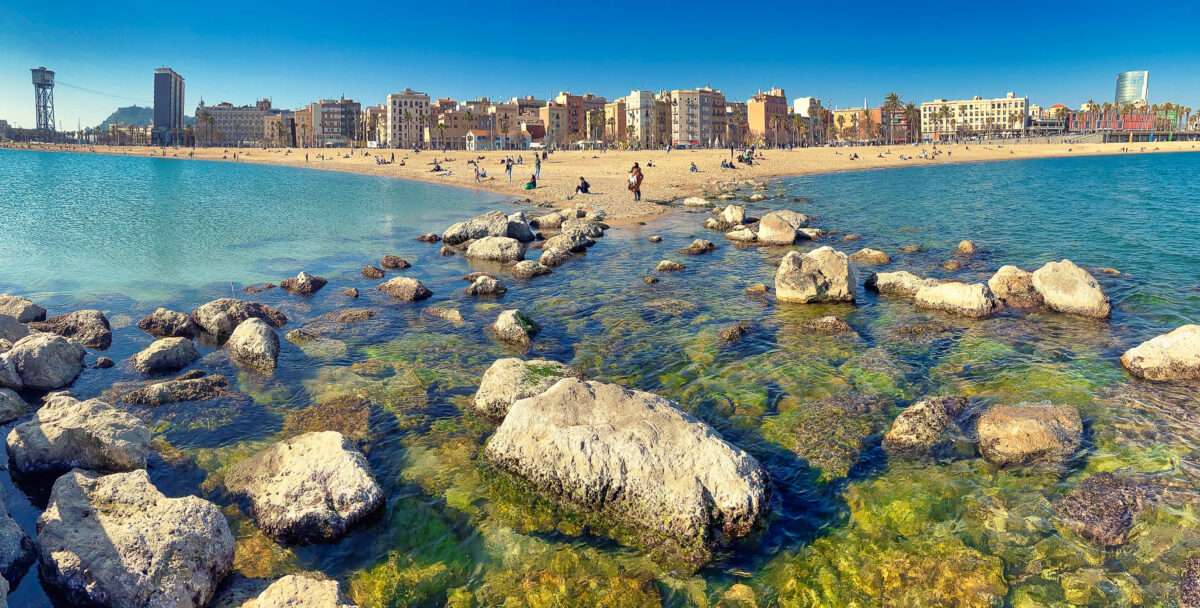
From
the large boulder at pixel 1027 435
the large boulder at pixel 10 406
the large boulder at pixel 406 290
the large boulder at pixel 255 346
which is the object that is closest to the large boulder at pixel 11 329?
the large boulder at pixel 10 406

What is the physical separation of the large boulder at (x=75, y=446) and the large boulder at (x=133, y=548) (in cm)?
155

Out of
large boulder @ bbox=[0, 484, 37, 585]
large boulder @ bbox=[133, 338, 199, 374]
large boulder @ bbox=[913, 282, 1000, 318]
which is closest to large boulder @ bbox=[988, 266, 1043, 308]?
large boulder @ bbox=[913, 282, 1000, 318]

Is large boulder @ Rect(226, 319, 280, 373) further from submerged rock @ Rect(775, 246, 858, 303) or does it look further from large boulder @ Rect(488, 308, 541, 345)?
submerged rock @ Rect(775, 246, 858, 303)

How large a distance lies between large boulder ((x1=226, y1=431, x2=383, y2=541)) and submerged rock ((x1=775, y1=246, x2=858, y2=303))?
13597 millimetres

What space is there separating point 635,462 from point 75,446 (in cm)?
845

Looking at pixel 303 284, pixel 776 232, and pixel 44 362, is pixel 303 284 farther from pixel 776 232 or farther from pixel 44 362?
pixel 776 232

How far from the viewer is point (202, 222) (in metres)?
40.3

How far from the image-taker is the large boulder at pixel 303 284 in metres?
20.8

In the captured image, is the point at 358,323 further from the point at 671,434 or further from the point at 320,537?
the point at 671,434

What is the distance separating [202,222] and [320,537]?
40.0m

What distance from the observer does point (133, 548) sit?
22.7 feet

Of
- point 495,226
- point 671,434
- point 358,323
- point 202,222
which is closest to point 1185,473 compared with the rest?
point 671,434

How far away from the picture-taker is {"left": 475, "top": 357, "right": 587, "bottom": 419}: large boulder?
1131 centimetres

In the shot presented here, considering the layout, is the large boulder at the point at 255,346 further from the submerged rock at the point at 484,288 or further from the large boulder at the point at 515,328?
the submerged rock at the point at 484,288
